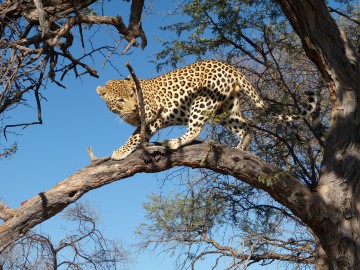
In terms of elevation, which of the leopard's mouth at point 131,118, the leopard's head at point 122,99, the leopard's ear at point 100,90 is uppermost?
the leopard's ear at point 100,90

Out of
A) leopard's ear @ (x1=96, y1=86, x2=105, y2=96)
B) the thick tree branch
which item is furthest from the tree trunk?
leopard's ear @ (x1=96, y1=86, x2=105, y2=96)

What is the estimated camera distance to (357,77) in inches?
307

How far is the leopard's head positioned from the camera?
781 cm

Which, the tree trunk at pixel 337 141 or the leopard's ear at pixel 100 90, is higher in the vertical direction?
the leopard's ear at pixel 100 90

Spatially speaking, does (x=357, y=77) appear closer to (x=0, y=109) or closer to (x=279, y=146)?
(x=279, y=146)

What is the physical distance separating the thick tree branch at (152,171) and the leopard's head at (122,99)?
0.84m

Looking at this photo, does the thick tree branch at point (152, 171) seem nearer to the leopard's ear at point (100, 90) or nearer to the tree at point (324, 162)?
the tree at point (324, 162)

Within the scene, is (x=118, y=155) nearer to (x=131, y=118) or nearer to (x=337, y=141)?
(x=131, y=118)

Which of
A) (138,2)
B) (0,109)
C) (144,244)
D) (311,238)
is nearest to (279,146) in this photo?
(311,238)

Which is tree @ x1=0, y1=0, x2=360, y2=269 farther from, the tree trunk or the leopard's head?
the leopard's head

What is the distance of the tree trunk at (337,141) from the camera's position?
749cm

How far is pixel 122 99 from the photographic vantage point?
25.9ft

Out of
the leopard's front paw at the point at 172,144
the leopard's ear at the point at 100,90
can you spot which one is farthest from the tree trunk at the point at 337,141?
the leopard's ear at the point at 100,90

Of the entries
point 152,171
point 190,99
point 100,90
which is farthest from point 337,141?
point 100,90
